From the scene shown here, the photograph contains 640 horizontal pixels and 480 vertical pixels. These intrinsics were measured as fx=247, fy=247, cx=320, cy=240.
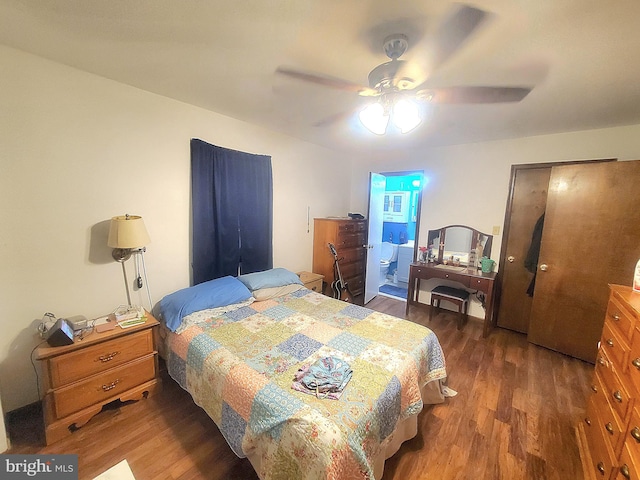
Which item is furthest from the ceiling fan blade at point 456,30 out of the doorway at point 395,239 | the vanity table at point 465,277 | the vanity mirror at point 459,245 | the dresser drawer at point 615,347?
the doorway at point 395,239

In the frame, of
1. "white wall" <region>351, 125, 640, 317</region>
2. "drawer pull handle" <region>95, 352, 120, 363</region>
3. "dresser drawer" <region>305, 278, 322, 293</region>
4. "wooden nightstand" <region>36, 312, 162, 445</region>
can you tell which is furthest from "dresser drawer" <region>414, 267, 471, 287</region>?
"drawer pull handle" <region>95, 352, 120, 363</region>

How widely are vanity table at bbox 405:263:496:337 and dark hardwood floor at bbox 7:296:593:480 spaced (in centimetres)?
80

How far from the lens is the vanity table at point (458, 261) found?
297 centimetres

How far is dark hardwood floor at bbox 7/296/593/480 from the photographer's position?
1.43 m

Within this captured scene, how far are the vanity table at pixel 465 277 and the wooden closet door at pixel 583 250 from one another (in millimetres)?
439

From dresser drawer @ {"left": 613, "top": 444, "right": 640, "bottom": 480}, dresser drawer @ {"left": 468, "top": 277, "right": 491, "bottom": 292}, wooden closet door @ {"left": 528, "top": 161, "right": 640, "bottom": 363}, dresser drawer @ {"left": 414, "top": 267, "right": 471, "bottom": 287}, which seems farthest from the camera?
dresser drawer @ {"left": 414, "top": 267, "right": 471, "bottom": 287}

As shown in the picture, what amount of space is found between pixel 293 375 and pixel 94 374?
1.38 metres

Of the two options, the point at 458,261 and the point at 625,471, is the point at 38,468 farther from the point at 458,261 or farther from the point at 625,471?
the point at 458,261

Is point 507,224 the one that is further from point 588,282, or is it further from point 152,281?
point 152,281

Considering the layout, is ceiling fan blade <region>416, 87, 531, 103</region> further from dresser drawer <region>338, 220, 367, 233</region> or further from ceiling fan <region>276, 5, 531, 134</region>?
dresser drawer <region>338, 220, 367, 233</region>

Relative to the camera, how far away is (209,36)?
1.32 m

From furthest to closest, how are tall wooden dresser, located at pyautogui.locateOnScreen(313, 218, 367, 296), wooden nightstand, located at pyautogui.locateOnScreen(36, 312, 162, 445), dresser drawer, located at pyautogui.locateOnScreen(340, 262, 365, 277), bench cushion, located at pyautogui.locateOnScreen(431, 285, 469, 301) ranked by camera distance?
dresser drawer, located at pyautogui.locateOnScreen(340, 262, 365, 277) < tall wooden dresser, located at pyautogui.locateOnScreen(313, 218, 367, 296) < bench cushion, located at pyautogui.locateOnScreen(431, 285, 469, 301) < wooden nightstand, located at pyautogui.locateOnScreen(36, 312, 162, 445)

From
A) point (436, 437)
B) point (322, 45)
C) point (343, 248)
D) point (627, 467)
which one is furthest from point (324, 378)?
point (343, 248)

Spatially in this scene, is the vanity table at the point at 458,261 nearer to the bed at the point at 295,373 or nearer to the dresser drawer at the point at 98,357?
the bed at the point at 295,373
